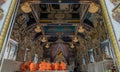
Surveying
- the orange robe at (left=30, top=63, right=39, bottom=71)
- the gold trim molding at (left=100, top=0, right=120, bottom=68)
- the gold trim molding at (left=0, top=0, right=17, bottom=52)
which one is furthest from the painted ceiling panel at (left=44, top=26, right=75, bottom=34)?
the gold trim molding at (left=0, top=0, right=17, bottom=52)

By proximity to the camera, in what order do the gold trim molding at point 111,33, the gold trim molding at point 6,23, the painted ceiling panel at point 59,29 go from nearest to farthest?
the gold trim molding at point 111,33, the gold trim molding at point 6,23, the painted ceiling panel at point 59,29

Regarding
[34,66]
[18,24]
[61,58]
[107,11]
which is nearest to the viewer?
[107,11]

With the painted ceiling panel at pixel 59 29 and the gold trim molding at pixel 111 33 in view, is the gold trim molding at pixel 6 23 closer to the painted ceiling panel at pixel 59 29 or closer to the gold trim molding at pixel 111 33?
the gold trim molding at pixel 111 33

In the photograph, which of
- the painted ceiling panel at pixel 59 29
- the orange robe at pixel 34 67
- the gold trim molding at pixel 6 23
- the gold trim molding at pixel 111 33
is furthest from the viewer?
the painted ceiling panel at pixel 59 29

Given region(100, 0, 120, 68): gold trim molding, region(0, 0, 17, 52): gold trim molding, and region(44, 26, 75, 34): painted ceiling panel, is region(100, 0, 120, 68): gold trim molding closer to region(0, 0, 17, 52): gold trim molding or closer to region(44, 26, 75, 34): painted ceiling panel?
region(0, 0, 17, 52): gold trim molding

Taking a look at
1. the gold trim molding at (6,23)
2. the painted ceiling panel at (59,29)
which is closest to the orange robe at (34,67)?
the gold trim molding at (6,23)

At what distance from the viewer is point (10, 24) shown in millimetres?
4375

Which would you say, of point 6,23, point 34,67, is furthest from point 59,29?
point 6,23

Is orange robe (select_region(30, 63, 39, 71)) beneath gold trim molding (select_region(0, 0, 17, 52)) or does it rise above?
beneath

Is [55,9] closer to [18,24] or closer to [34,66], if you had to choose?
[18,24]

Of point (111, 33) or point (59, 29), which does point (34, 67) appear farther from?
point (59, 29)

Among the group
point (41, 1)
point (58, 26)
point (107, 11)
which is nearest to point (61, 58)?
point (58, 26)

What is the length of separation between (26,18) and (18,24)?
0.67m

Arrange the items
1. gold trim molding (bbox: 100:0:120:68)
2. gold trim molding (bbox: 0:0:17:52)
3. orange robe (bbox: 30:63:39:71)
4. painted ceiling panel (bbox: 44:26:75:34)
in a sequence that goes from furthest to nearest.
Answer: painted ceiling panel (bbox: 44:26:75:34) → orange robe (bbox: 30:63:39:71) → gold trim molding (bbox: 0:0:17:52) → gold trim molding (bbox: 100:0:120:68)
